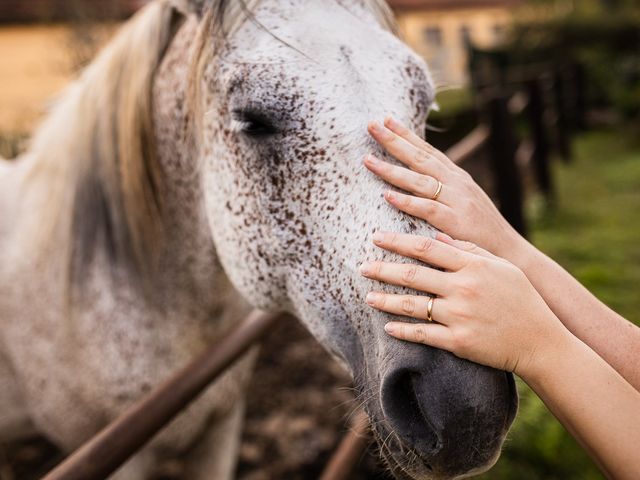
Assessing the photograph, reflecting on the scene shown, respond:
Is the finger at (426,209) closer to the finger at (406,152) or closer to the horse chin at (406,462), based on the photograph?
Answer: the finger at (406,152)

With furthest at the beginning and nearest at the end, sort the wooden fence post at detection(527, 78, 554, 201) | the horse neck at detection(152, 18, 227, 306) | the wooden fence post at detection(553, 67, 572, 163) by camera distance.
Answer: the wooden fence post at detection(553, 67, 572, 163), the wooden fence post at detection(527, 78, 554, 201), the horse neck at detection(152, 18, 227, 306)

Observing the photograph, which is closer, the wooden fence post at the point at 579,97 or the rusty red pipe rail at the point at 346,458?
the rusty red pipe rail at the point at 346,458

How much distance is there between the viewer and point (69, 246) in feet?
5.49

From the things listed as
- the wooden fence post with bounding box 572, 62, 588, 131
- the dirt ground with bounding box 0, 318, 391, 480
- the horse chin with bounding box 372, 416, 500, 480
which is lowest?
the wooden fence post with bounding box 572, 62, 588, 131

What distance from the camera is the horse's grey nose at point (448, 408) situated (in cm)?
90

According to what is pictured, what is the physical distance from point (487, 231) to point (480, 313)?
23 centimetres

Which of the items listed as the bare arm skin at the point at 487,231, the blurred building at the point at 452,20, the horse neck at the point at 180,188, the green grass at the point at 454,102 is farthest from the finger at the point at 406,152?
the blurred building at the point at 452,20

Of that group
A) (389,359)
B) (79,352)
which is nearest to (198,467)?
(79,352)

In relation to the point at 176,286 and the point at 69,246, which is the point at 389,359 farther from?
the point at 69,246

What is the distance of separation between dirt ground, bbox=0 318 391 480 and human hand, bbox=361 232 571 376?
1.52 meters

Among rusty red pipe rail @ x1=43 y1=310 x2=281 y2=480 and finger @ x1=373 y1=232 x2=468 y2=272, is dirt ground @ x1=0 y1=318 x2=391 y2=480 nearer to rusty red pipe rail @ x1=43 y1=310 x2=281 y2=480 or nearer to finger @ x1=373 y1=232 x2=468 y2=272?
rusty red pipe rail @ x1=43 y1=310 x2=281 y2=480

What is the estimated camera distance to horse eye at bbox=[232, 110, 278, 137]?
1.22m

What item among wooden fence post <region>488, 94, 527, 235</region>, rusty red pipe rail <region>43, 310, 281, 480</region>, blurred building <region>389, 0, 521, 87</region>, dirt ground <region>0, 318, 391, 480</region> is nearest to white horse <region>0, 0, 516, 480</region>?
rusty red pipe rail <region>43, 310, 281, 480</region>

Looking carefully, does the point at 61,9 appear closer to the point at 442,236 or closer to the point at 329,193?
the point at 329,193
